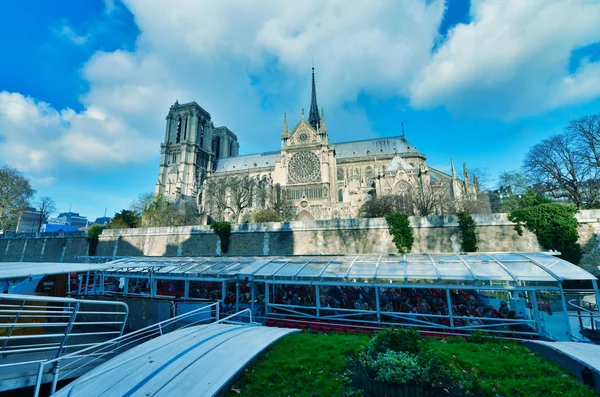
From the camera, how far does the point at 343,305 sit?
35.6ft

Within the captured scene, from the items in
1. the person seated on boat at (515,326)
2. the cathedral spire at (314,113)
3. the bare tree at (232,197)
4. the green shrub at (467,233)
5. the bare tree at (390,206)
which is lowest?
the person seated on boat at (515,326)

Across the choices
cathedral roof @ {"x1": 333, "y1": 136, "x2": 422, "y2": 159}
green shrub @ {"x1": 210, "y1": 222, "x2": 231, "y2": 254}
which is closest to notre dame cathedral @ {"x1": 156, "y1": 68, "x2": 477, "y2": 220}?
cathedral roof @ {"x1": 333, "y1": 136, "x2": 422, "y2": 159}

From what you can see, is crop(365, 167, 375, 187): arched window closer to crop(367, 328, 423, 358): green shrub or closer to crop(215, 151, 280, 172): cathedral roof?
crop(215, 151, 280, 172): cathedral roof

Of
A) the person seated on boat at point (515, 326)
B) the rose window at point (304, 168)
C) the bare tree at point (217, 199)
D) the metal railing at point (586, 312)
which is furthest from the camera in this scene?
the rose window at point (304, 168)

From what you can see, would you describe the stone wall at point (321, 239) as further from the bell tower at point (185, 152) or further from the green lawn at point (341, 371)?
the bell tower at point (185, 152)

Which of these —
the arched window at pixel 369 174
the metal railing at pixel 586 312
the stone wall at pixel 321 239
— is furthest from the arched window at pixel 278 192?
the metal railing at pixel 586 312

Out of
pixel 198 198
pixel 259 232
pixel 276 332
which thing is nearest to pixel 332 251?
pixel 259 232

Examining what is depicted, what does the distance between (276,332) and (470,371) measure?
402 cm

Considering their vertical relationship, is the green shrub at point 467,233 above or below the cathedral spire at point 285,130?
below

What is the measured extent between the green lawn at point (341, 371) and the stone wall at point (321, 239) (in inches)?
639

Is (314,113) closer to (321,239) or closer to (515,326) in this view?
(321,239)

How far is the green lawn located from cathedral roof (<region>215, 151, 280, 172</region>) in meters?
61.3

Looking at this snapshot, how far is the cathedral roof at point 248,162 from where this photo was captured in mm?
68438

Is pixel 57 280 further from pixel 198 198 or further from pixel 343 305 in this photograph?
pixel 198 198
